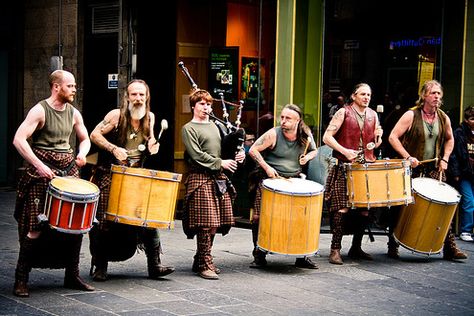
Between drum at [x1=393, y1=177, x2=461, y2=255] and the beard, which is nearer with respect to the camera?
the beard

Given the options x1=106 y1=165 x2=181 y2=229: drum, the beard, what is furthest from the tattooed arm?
x1=106 y1=165 x2=181 y2=229: drum

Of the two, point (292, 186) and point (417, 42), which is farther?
point (417, 42)

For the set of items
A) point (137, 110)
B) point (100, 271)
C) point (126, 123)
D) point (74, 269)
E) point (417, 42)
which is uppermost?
point (417, 42)

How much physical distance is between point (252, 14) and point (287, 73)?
1.11 metres

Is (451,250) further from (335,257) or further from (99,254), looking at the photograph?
(99,254)

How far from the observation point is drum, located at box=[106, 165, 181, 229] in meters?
8.05

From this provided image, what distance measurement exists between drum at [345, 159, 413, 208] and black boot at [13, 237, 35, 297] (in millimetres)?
3480

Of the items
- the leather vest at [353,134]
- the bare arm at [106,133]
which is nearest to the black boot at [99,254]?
the bare arm at [106,133]

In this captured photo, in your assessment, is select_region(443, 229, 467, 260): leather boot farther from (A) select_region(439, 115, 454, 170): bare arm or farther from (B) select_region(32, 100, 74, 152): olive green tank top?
(B) select_region(32, 100, 74, 152): olive green tank top

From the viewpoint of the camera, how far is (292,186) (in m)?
9.04

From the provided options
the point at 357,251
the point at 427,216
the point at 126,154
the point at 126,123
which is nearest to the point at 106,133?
the point at 126,123

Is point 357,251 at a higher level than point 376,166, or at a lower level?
lower

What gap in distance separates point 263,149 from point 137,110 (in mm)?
1581

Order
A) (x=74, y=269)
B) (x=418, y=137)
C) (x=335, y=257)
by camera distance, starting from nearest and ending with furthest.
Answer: (x=74, y=269) → (x=335, y=257) → (x=418, y=137)
